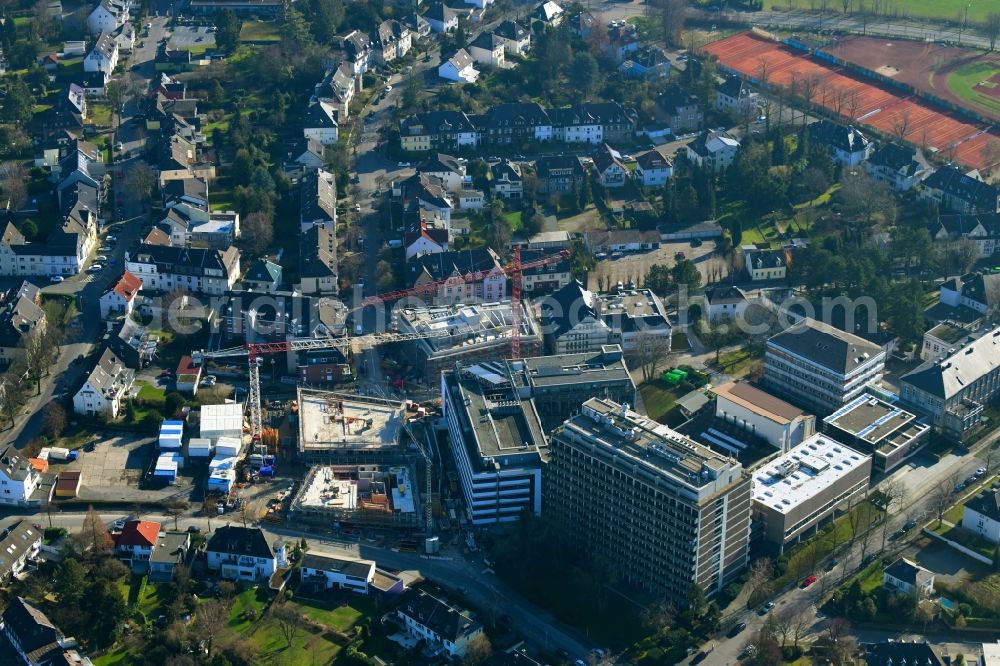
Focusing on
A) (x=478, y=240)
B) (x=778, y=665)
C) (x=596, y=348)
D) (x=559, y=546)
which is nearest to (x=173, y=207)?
(x=478, y=240)

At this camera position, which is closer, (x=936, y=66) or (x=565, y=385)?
(x=565, y=385)

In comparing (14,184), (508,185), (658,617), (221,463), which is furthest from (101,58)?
(658,617)

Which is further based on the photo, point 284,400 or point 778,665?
point 284,400

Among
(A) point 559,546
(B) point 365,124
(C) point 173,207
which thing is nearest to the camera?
(A) point 559,546

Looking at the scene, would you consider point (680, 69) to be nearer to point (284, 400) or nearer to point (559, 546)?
point (284, 400)

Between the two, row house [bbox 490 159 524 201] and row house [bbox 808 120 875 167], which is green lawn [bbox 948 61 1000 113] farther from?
row house [bbox 490 159 524 201]

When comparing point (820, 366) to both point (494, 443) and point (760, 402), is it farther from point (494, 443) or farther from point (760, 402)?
point (494, 443)

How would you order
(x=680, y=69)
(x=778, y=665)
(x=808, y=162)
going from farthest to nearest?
(x=680, y=69) → (x=808, y=162) → (x=778, y=665)
